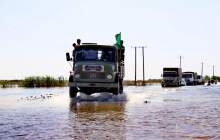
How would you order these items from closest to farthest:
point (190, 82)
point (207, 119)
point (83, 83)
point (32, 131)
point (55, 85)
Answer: point (32, 131)
point (207, 119)
point (83, 83)
point (55, 85)
point (190, 82)

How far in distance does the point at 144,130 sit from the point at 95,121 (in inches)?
106

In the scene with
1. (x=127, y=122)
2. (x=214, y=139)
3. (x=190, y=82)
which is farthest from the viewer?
(x=190, y=82)

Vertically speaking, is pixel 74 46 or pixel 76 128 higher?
pixel 74 46

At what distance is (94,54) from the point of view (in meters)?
28.6

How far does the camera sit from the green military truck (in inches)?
1123

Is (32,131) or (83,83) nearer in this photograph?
(32,131)

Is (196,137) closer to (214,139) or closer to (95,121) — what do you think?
(214,139)

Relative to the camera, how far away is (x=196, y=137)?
10.7m

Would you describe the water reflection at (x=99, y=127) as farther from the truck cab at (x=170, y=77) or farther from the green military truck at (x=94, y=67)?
the truck cab at (x=170, y=77)

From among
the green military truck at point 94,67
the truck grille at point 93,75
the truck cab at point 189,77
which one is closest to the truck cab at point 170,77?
the truck cab at point 189,77

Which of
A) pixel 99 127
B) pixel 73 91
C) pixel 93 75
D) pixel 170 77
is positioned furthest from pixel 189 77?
pixel 99 127

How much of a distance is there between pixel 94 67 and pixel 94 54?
2.38 feet

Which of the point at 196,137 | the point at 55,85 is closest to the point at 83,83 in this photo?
the point at 196,137

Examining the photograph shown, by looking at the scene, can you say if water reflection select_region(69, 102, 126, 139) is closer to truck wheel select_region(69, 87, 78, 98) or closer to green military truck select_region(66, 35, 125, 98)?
green military truck select_region(66, 35, 125, 98)
